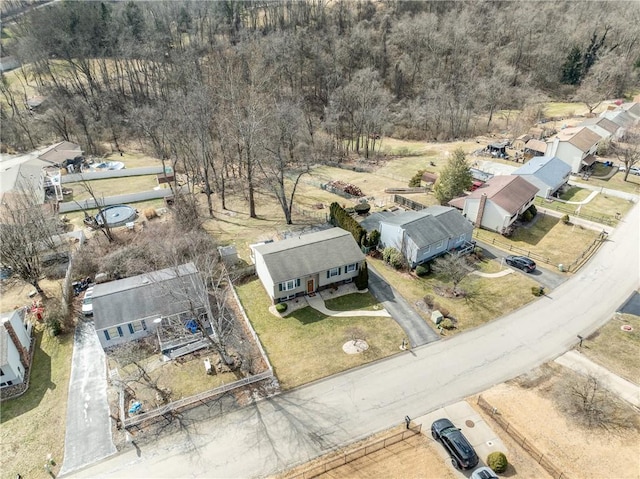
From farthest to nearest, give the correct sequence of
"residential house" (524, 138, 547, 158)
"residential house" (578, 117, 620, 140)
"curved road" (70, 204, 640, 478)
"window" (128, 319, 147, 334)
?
1. "residential house" (578, 117, 620, 140)
2. "residential house" (524, 138, 547, 158)
3. "window" (128, 319, 147, 334)
4. "curved road" (70, 204, 640, 478)

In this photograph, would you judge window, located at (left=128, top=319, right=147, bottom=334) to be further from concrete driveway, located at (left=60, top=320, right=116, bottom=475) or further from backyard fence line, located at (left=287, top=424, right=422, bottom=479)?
backyard fence line, located at (left=287, top=424, right=422, bottom=479)

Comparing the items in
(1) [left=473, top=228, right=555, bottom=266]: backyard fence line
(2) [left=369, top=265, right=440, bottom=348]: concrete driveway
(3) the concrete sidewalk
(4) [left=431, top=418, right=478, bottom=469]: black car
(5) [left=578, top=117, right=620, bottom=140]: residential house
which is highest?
(5) [left=578, top=117, right=620, bottom=140]: residential house

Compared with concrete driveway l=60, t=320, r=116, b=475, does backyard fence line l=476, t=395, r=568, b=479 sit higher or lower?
higher

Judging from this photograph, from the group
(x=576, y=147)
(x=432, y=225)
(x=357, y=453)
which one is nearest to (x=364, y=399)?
(x=357, y=453)

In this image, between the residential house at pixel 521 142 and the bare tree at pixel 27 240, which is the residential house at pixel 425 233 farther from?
the residential house at pixel 521 142

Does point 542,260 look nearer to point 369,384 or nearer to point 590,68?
point 369,384

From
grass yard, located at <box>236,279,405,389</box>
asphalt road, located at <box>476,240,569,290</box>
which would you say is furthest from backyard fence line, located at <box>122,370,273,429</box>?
asphalt road, located at <box>476,240,569,290</box>

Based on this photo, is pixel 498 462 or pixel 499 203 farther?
pixel 499 203

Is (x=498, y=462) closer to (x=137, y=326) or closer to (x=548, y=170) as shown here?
(x=137, y=326)
